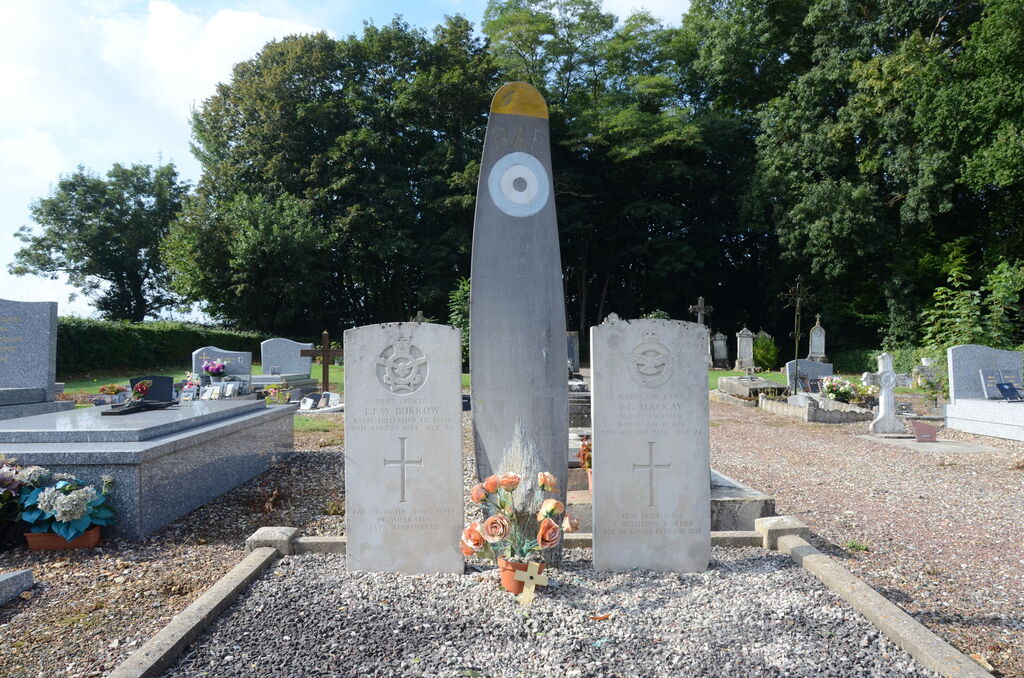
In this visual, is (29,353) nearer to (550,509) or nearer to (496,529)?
(496,529)

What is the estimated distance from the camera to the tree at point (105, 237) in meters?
34.7

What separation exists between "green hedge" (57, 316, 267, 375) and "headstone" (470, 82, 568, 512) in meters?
17.6

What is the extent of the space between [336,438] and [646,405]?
19.3 feet

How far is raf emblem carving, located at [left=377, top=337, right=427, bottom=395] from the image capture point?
12.7 feet

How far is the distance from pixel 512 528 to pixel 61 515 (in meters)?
3.02

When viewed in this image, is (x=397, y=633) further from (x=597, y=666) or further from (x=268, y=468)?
(x=268, y=468)

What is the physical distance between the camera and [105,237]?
34.9m

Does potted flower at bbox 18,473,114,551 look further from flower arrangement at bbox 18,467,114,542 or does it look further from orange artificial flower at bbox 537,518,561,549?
orange artificial flower at bbox 537,518,561,549

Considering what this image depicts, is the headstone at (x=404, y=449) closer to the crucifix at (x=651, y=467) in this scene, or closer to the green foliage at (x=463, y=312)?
the crucifix at (x=651, y=467)

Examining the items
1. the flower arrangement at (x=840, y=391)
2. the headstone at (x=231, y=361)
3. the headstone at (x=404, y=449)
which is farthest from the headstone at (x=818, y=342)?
the headstone at (x=404, y=449)

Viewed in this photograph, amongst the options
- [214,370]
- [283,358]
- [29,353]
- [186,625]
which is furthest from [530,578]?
[283,358]

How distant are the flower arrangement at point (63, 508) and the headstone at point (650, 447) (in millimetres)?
3369

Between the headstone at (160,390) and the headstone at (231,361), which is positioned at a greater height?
the headstone at (231,361)

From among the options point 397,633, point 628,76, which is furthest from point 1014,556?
point 628,76
